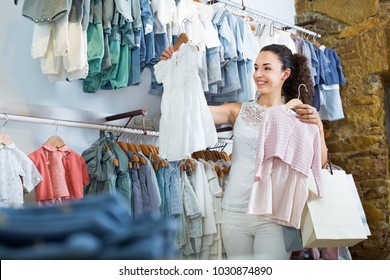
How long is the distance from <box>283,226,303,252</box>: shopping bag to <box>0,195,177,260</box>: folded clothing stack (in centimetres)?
143

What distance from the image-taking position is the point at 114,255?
1.84ft

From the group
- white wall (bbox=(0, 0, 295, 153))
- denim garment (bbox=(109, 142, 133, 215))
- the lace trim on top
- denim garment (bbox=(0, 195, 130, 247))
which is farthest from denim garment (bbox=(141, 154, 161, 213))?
denim garment (bbox=(0, 195, 130, 247))

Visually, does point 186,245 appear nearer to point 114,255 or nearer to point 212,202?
point 212,202

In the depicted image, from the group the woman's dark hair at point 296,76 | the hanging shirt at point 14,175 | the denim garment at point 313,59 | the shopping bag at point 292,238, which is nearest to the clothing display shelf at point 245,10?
the denim garment at point 313,59

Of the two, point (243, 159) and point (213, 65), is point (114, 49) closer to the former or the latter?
point (213, 65)

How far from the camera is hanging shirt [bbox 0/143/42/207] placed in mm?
2193

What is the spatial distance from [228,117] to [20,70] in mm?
1131

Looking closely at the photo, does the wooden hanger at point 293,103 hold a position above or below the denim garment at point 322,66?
below

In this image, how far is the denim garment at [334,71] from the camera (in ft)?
12.2

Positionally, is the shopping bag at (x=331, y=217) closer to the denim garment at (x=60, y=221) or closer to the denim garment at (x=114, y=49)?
the denim garment at (x=114, y=49)

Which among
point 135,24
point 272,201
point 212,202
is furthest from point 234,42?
point 272,201

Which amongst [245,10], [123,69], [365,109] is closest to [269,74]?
[123,69]

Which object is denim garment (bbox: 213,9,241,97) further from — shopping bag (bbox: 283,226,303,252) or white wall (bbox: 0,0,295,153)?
shopping bag (bbox: 283,226,303,252)

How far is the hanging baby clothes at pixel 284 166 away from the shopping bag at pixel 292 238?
37 mm
